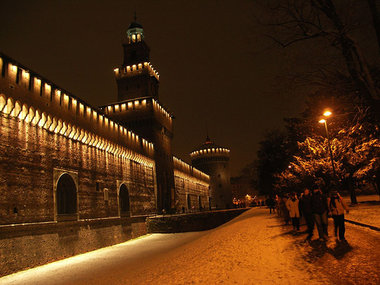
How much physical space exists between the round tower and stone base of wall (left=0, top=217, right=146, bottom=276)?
4433cm

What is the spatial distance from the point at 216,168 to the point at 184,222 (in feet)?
121

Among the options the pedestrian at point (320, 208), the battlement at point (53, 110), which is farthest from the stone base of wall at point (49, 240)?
the pedestrian at point (320, 208)

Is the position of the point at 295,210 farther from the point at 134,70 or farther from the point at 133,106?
the point at 134,70

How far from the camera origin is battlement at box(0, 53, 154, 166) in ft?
46.0

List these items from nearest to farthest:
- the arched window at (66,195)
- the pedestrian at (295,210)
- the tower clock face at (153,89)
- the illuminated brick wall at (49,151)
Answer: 1. the pedestrian at (295,210)
2. the illuminated brick wall at (49,151)
3. the arched window at (66,195)
4. the tower clock face at (153,89)

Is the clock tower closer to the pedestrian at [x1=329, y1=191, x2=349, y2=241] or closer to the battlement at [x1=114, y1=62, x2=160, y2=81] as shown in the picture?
the battlement at [x1=114, y1=62, x2=160, y2=81]

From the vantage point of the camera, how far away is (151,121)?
3447cm

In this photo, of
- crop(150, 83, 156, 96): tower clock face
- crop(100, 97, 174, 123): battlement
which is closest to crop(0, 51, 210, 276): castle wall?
crop(100, 97, 174, 123): battlement

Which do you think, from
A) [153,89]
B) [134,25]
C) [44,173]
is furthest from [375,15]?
[134,25]

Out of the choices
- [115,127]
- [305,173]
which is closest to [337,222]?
[305,173]

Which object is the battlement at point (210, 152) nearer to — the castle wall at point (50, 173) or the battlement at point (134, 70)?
the battlement at point (134, 70)

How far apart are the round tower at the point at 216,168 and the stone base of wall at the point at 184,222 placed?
29.1 meters

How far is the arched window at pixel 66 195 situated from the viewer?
55.1 feet

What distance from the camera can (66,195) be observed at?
17.6 meters
